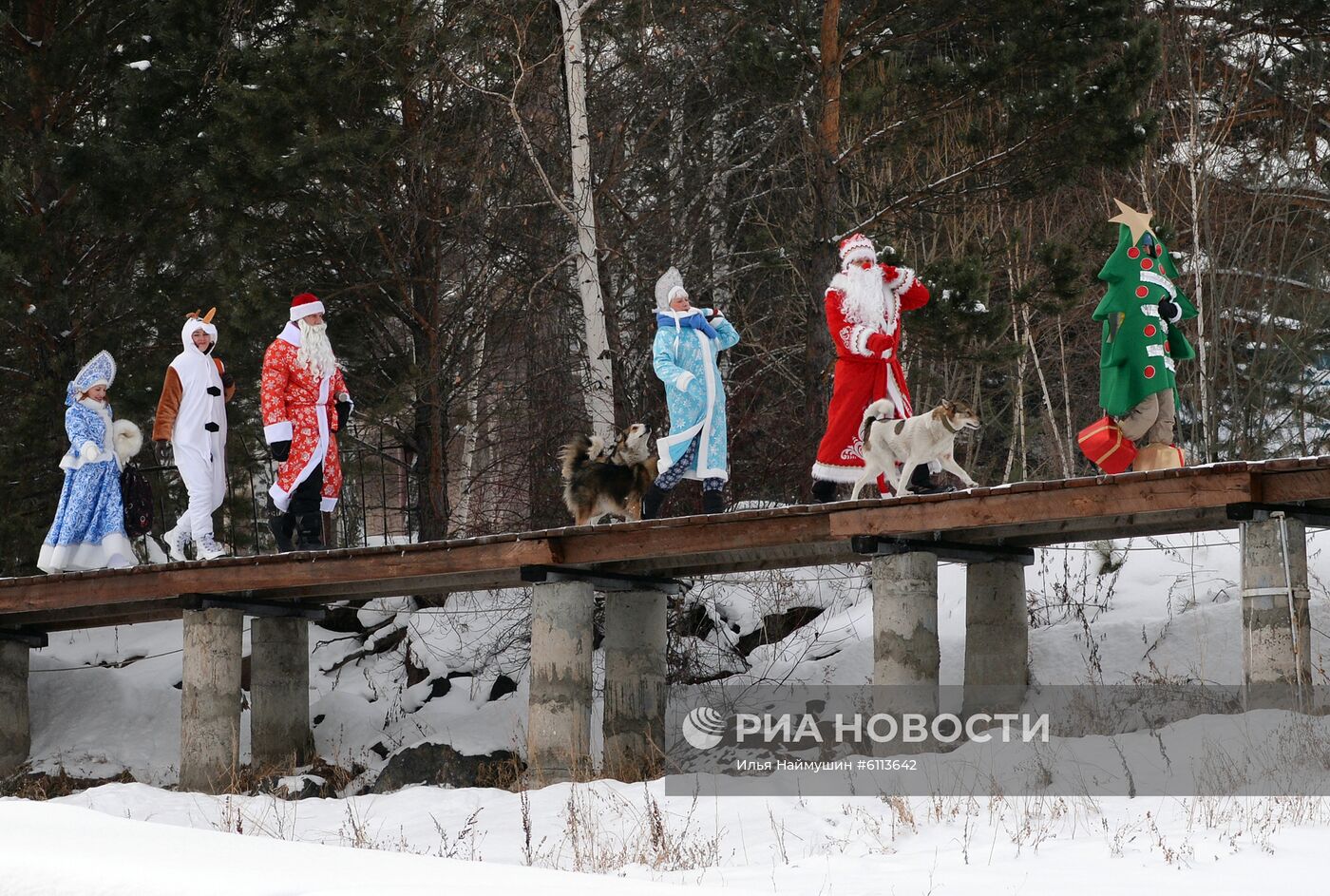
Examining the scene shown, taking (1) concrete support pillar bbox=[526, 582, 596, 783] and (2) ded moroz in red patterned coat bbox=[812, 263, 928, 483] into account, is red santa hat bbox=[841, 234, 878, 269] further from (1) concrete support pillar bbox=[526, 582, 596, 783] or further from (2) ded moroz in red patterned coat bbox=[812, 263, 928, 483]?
(1) concrete support pillar bbox=[526, 582, 596, 783]

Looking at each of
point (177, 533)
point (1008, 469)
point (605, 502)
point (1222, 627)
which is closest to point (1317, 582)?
point (1222, 627)

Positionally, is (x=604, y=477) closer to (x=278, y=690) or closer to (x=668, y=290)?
(x=668, y=290)

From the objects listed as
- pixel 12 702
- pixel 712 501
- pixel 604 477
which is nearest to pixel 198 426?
pixel 604 477

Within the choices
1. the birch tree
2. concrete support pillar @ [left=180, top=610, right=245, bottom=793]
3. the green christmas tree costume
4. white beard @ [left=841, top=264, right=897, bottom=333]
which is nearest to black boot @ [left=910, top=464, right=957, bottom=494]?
white beard @ [left=841, top=264, right=897, bottom=333]

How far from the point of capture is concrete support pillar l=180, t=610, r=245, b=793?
12758mm

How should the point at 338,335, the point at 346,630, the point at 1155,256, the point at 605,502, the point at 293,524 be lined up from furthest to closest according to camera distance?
the point at 346,630, the point at 338,335, the point at 293,524, the point at 605,502, the point at 1155,256

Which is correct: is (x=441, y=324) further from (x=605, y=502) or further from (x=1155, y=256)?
(x=1155, y=256)

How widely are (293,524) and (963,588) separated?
5939 millimetres

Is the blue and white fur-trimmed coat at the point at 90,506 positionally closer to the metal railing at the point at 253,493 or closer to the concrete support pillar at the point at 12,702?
the concrete support pillar at the point at 12,702

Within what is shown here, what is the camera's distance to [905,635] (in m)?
10.4

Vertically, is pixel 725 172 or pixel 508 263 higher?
pixel 725 172

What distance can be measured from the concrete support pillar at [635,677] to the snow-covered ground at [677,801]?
1.62m

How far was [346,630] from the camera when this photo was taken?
57.7 feet

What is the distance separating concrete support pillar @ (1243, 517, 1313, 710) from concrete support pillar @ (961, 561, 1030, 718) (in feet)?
7.90
